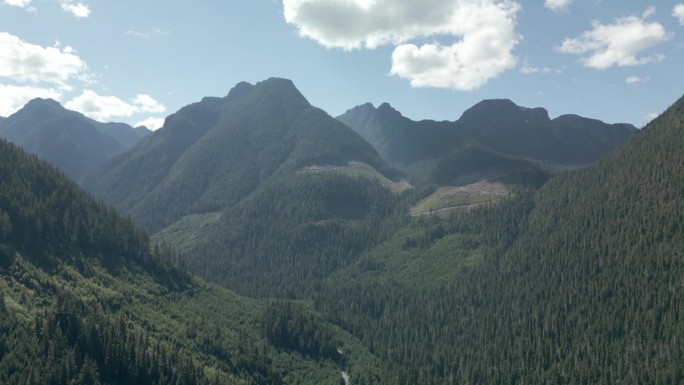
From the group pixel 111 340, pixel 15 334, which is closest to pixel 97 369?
pixel 111 340

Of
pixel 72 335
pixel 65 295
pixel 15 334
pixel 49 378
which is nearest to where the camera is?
pixel 49 378

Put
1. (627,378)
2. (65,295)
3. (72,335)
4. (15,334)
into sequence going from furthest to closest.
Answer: (627,378) < (65,295) < (72,335) < (15,334)

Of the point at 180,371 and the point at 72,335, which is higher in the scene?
the point at 72,335

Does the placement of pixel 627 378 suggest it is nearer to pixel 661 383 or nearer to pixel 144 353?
pixel 661 383

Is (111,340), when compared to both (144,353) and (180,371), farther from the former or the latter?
(180,371)

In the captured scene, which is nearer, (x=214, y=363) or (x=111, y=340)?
(x=111, y=340)

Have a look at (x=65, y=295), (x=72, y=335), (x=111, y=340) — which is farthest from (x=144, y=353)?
(x=65, y=295)

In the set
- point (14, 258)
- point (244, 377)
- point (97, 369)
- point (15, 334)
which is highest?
point (14, 258)

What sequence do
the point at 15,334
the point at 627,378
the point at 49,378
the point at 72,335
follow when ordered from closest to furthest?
the point at 49,378
the point at 15,334
the point at 72,335
the point at 627,378

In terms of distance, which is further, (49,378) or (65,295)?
(65,295)

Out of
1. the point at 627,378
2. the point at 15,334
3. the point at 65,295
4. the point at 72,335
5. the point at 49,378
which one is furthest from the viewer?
the point at 627,378
